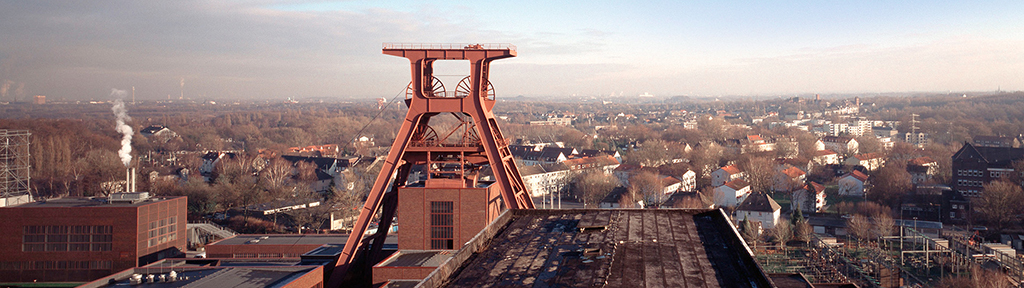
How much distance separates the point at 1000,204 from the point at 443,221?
24258 mm

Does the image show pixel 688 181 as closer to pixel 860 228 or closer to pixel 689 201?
pixel 689 201

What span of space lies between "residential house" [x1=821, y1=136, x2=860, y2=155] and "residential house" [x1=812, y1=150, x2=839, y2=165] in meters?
4.32

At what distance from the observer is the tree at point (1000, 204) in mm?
25734

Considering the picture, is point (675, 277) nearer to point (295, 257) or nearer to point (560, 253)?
point (560, 253)

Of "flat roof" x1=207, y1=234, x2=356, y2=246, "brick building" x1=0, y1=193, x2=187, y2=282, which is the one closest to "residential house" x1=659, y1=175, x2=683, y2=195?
"flat roof" x1=207, y1=234, x2=356, y2=246

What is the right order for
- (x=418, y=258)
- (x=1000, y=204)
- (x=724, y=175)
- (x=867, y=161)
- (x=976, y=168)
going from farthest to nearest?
(x=867, y=161) → (x=724, y=175) → (x=976, y=168) → (x=1000, y=204) → (x=418, y=258)

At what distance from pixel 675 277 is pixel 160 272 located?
1127 centimetres

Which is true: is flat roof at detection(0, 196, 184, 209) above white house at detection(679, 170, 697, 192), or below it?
above

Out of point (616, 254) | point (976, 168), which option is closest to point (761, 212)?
point (976, 168)

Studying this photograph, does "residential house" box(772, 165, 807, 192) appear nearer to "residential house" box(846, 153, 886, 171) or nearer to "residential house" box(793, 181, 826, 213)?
"residential house" box(793, 181, 826, 213)

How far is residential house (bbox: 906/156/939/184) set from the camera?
127 feet

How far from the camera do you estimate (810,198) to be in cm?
3127

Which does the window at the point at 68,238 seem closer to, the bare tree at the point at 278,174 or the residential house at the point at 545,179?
the bare tree at the point at 278,174

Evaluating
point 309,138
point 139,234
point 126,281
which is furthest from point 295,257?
point 309,138
